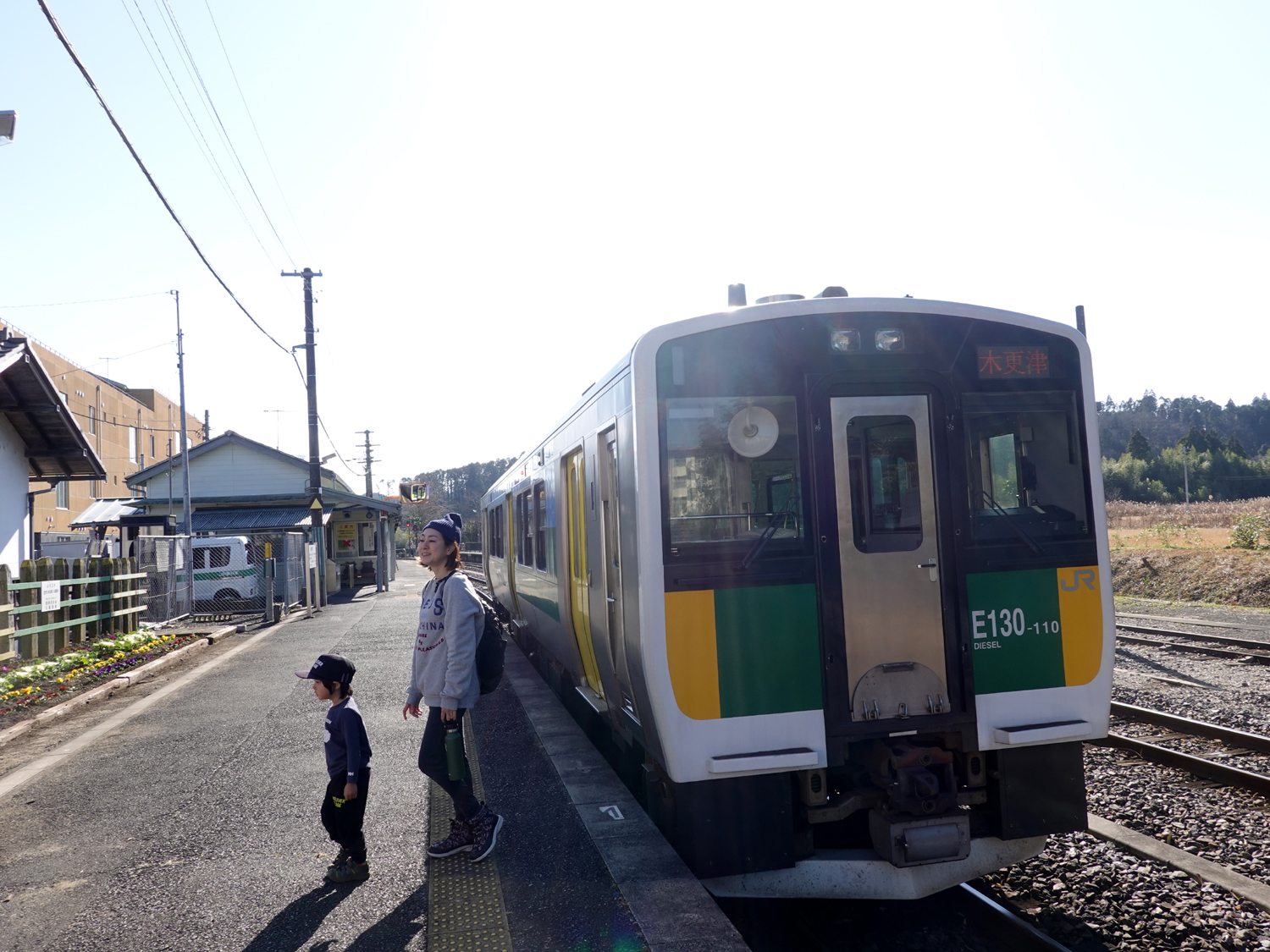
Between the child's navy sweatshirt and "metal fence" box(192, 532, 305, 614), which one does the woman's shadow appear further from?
"metal fence" box(192, 532, 305, 614)

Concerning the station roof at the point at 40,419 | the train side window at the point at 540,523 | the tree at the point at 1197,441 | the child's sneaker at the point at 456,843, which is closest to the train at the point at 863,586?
the child's sneaker at the point at 456,843

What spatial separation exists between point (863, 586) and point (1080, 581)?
1120 mm

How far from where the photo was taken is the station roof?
15.3 m

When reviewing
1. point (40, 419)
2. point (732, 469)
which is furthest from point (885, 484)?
point (40, 419)

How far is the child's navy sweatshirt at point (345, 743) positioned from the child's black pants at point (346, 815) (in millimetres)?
49

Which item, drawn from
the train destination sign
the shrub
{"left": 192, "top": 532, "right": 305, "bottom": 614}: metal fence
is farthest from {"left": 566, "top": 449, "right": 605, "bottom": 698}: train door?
the shrub

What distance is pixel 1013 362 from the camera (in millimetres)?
4797

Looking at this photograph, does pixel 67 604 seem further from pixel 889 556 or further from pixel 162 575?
pixel 889 556

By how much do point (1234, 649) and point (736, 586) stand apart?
34.6ft

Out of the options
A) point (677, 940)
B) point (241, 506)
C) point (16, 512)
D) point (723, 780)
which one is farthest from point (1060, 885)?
point (241, 506)

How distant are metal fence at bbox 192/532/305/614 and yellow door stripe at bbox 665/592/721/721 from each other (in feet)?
65.5

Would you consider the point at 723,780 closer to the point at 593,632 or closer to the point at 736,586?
the point at 736,586

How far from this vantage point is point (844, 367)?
4.63 m

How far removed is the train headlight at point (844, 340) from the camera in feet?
15.2
